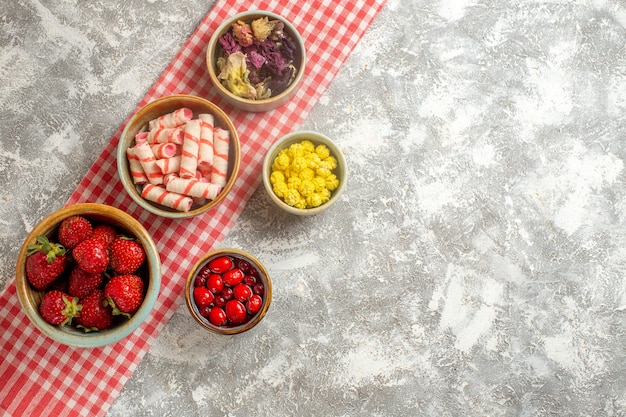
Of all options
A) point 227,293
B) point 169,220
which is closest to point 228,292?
point 227,293

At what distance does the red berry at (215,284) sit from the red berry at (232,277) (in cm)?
1

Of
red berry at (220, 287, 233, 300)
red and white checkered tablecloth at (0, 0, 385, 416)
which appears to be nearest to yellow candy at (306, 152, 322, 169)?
red and white checkered tablecloth at (0, 0, 385, 416)

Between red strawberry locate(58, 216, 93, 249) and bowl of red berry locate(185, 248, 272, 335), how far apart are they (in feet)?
0.98

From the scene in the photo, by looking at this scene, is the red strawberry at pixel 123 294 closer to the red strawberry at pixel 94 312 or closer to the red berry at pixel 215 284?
the red strawberry at pixel 94 312

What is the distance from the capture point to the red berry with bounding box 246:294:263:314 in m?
1.61

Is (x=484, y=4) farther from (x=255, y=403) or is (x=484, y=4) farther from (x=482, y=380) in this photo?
(x=255, y=403)

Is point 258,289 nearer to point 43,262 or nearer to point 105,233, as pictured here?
point 105,233

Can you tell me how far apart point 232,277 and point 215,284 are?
5cm

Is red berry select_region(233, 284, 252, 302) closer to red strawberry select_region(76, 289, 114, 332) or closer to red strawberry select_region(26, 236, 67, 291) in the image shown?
red strawberry select_region(76, 289, 114, 332)

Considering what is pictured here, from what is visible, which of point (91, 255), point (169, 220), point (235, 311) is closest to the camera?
point (91, 255)

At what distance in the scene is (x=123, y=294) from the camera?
142 cm

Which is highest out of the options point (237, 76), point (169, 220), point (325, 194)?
point (237, 76)

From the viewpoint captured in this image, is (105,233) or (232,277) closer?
(105,233)

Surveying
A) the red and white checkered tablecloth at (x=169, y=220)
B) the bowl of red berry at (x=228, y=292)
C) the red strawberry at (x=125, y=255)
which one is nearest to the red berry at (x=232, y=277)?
the bowl of red berry at (x=228, y=292)
